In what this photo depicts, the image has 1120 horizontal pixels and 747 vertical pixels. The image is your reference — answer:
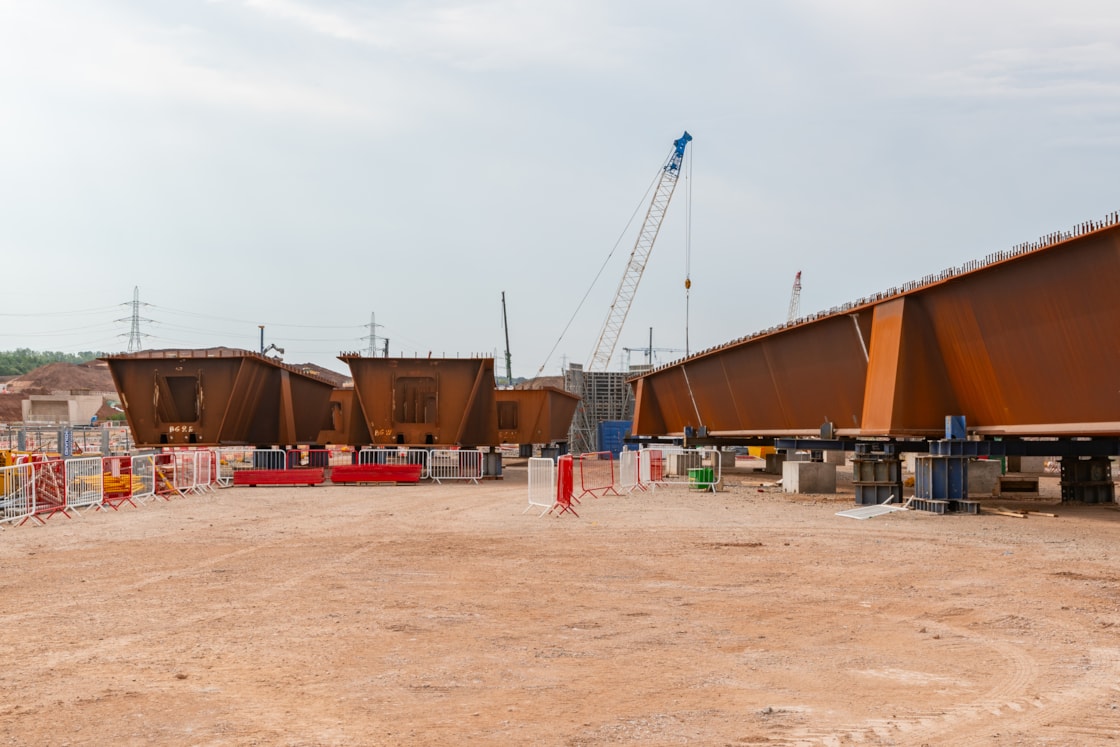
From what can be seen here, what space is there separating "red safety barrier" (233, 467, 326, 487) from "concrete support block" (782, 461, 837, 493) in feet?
47.2

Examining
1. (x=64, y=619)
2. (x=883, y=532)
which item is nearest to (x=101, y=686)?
(x=64, y=619)

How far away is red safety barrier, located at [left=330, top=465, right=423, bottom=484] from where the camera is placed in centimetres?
2997

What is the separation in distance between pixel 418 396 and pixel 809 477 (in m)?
13.5

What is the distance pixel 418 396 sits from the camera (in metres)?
32.6

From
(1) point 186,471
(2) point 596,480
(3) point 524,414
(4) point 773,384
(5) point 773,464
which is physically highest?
(4) point 773,384

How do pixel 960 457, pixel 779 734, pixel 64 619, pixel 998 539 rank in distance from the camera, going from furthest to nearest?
pixel 960 457 < pixel 998 539 < pixel 64 619 < pixel 779 734

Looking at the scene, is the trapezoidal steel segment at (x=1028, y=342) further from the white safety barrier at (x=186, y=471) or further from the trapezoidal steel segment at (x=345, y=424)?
the trapezoidal steel segment at (x=345, y=424)

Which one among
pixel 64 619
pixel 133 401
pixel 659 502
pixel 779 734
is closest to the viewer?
Answer: pixel 779 734

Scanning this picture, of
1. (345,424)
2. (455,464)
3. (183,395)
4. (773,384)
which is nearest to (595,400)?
(345,424)

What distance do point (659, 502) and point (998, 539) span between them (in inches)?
357

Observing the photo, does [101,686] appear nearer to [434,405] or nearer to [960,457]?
[960,457]

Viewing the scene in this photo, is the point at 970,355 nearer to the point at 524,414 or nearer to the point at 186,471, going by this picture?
the point at 186,471

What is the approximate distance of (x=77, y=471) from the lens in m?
23.3

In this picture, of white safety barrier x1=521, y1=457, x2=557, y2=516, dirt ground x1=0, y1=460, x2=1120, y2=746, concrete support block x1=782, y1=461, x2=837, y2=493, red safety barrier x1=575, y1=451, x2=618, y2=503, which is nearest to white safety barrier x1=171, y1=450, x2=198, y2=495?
dirt ground x1=0, y1=460, x2=1120, y2=746
